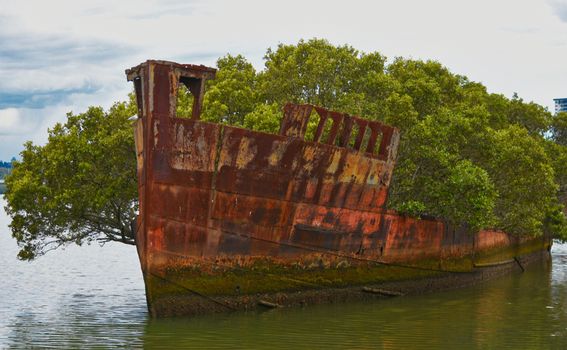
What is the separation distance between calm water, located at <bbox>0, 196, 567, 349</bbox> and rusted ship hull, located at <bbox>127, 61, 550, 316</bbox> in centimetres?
63

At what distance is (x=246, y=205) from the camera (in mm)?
16047

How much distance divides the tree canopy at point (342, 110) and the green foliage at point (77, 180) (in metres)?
0.03

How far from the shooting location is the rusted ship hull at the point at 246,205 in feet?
50.5

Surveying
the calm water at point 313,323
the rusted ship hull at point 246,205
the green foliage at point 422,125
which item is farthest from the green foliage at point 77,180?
the rusted ship hull at point 246,205

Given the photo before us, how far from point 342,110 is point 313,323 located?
26.5 ft

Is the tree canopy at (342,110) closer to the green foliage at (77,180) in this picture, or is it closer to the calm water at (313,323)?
the green foliage at (77,180)

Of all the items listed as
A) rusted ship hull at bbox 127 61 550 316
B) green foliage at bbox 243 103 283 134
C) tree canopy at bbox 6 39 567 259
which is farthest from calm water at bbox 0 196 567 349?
green foliage at bbox 243 103 283 134

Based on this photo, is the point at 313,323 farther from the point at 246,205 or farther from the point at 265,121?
the point at 265,121

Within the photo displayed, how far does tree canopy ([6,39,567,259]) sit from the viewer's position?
64.5ft

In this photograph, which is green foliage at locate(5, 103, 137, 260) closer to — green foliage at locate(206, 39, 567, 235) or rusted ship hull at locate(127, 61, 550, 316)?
green foliage at locate(206, 39, 567, 235)

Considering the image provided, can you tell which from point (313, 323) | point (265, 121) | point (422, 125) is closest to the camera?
point (313, 323)

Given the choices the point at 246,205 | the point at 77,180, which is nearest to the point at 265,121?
the point at 246,205

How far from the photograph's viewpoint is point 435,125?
862 inches

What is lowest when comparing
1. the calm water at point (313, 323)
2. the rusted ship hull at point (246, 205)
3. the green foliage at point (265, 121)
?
the calm water at point (313, 323)
